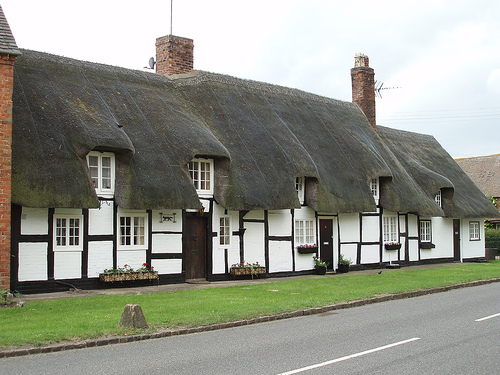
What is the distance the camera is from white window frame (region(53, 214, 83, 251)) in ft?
52.6

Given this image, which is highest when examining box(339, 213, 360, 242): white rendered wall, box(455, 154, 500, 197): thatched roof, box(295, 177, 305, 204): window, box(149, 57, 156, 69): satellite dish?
box(149, 57, 156, 69): satellite dish

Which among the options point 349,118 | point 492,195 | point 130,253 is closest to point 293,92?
point 349,118

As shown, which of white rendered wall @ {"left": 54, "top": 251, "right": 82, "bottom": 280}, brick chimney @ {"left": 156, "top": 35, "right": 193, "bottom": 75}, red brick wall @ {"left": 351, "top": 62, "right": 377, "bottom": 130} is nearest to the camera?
white rendered wall @ {"left": 54, "top": 251, "right": 82, "bottom": 280}

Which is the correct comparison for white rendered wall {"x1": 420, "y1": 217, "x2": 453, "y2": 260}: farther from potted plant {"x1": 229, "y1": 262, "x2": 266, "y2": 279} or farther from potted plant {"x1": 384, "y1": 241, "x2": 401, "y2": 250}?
potted plant {"x1": 229, "y1": 262, "x2": 266, "y2": 279}

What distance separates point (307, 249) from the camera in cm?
2278

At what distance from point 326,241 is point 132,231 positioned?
9489 millimetres

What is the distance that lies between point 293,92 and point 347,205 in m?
6.87

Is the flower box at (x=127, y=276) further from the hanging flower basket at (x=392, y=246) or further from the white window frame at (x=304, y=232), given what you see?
the hanging flower basket at (x=392, y=246)

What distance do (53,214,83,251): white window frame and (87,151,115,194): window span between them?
1.11 meters

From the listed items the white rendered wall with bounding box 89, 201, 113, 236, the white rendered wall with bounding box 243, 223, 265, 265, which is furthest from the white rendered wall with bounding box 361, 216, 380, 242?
the white rendered wall with bounding box 89, 201, 113, 236

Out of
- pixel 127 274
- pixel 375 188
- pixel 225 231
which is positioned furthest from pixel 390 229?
pixel 127 274

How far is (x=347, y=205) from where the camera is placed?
23625mm

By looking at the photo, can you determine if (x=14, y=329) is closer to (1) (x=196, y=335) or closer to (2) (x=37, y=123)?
(1) (x=196, y=335)

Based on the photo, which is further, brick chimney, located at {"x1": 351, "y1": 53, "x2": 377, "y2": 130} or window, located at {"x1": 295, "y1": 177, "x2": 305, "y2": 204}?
brick chimney, located at {"x1": 351, "y1": 53, "x2": 377, "y2": 130}
